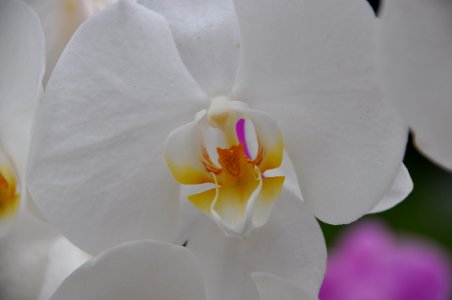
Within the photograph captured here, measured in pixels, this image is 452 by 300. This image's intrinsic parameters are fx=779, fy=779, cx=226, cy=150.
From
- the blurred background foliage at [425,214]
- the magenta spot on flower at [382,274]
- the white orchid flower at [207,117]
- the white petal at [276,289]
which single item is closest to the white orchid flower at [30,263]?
the white orchid flower at [207,117]

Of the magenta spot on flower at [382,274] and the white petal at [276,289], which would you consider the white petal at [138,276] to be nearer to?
the white petal at [276,289]

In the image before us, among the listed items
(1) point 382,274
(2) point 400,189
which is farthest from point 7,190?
(1) point 382,274

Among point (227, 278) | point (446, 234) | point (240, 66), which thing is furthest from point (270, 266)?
point (446, 234)

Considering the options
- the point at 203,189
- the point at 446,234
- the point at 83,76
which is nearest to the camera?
the point at 83,76

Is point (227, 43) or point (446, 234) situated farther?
point (446, 234)

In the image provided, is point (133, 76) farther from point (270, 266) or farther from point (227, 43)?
point (270, 266)

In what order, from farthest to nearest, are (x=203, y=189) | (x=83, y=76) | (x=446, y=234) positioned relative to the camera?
(x=446, y=234), (x=203, y=189), (x=83, y=76)
